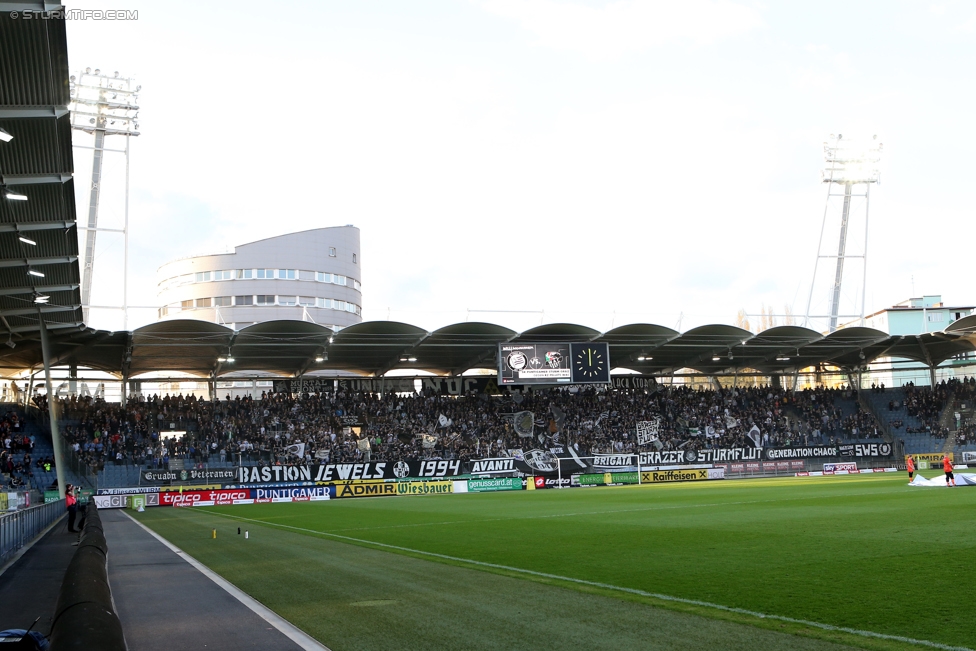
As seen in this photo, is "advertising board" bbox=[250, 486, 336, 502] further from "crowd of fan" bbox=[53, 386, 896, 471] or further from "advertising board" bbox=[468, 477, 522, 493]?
"advertising board" bbox=[468, 477, 522, 493]

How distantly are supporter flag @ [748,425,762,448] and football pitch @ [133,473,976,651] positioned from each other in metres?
36.6

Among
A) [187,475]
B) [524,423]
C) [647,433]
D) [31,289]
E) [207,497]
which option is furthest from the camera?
[524,423]

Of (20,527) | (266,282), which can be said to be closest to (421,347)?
(266,282)

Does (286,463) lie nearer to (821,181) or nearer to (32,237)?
(32,237)

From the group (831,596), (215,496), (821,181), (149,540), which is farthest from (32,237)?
(821,181)

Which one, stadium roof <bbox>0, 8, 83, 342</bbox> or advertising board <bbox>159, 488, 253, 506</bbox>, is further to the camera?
advertising board <bbox>159, 488, 253, 506</bbox>

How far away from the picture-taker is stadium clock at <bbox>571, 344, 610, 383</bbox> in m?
53.0

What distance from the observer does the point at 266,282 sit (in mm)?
87312

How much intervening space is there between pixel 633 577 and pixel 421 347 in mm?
45017

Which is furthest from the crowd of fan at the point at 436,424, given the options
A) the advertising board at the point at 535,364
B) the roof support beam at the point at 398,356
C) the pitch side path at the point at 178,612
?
the pitch side path at the point at 178,612

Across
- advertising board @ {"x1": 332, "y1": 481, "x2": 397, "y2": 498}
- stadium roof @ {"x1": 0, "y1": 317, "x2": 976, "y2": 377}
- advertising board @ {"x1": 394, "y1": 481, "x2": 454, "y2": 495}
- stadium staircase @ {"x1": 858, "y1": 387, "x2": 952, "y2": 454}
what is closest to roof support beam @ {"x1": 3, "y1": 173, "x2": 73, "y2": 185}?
stadium roof @ {"x1": 0, "y1": 317, "x2": 976, "y2": 377}

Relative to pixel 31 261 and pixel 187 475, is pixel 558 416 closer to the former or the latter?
pixel 187 475

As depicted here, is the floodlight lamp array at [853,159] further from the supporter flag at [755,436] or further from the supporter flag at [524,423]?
the supporter flag at [524,423]

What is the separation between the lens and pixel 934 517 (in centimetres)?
1842
